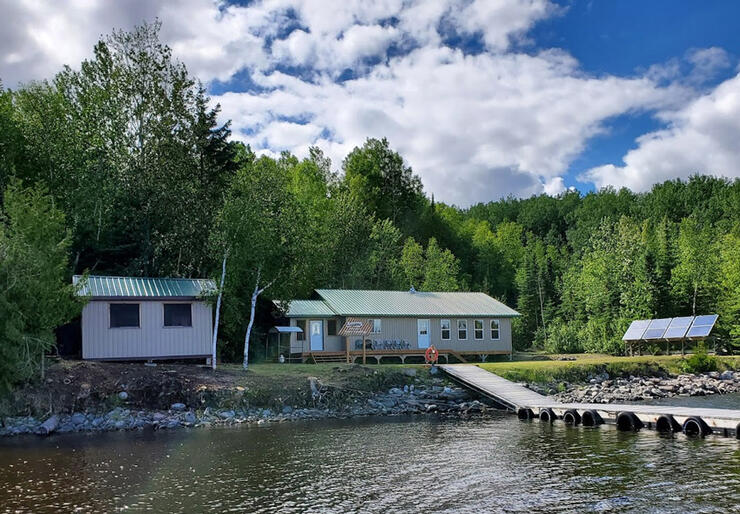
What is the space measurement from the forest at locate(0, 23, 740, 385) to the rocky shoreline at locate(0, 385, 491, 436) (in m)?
2.26

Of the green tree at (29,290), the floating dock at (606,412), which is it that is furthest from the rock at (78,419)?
the floating dock at (606,412)

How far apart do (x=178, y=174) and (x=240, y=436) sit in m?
22.6

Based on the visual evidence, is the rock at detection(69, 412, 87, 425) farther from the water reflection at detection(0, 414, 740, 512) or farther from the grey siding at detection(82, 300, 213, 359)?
the grey siding at detection(82, 300, 213, 359)

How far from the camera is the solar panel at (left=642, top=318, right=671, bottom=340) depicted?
40513 mm

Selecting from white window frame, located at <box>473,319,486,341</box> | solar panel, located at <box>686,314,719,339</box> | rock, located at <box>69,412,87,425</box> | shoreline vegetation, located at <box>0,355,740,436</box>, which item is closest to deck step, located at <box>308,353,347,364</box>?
shoreline vegetation, located at <box>0,355,740,436</box>

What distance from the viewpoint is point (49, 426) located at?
71.9 ft

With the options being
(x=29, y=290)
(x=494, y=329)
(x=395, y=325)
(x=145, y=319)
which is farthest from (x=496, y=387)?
(x=29, y=290)

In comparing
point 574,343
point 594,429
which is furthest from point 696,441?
point 574,343

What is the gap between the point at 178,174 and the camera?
39.7 meters

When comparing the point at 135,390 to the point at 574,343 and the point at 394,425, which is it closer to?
the point at 394,425

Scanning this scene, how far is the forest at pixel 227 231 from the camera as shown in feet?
88.3

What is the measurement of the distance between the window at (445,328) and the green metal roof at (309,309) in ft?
22.4

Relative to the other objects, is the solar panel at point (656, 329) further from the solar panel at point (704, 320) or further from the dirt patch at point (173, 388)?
the dirt patch at point (173, 388)

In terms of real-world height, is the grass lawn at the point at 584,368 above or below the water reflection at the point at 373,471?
above
